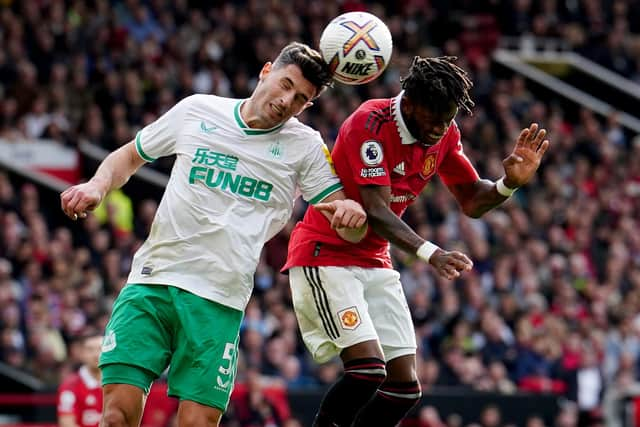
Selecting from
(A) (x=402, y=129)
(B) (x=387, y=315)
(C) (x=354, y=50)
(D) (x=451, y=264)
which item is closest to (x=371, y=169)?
(A) (x=402, y=129)

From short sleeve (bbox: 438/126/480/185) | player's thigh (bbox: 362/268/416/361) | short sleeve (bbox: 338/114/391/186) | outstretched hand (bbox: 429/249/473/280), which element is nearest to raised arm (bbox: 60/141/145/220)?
short sleeve (bbox: 338/114/391/186)

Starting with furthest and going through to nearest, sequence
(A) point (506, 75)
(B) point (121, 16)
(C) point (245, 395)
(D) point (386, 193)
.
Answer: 1. (A) point (506, 75)
2. (B) point (121, 16)
3. (C) point (245, 395)
4. (D) point (386, 193)

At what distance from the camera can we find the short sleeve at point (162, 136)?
6941 millimetres

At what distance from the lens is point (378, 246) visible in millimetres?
7520

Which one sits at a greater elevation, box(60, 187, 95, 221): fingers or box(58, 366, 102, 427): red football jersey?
box(60, 187, 95, 221): fingers

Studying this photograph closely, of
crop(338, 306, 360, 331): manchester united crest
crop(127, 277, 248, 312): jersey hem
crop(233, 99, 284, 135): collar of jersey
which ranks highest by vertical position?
crop(233, 99, 284, 135): collar of jersey

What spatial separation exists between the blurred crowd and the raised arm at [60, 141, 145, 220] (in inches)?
276

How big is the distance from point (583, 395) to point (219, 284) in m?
11.6

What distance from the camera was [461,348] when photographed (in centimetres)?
1656

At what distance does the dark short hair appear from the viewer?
6.87 meters

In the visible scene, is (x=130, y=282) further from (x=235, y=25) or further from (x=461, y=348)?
(x=235, y=25)

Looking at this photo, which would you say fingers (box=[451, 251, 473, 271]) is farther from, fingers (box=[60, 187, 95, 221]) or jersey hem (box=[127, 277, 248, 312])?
fingers (box=[60, 187, 95, 221])

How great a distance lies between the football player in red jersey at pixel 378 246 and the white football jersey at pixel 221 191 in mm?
331

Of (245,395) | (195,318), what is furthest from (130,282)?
(245,395)
